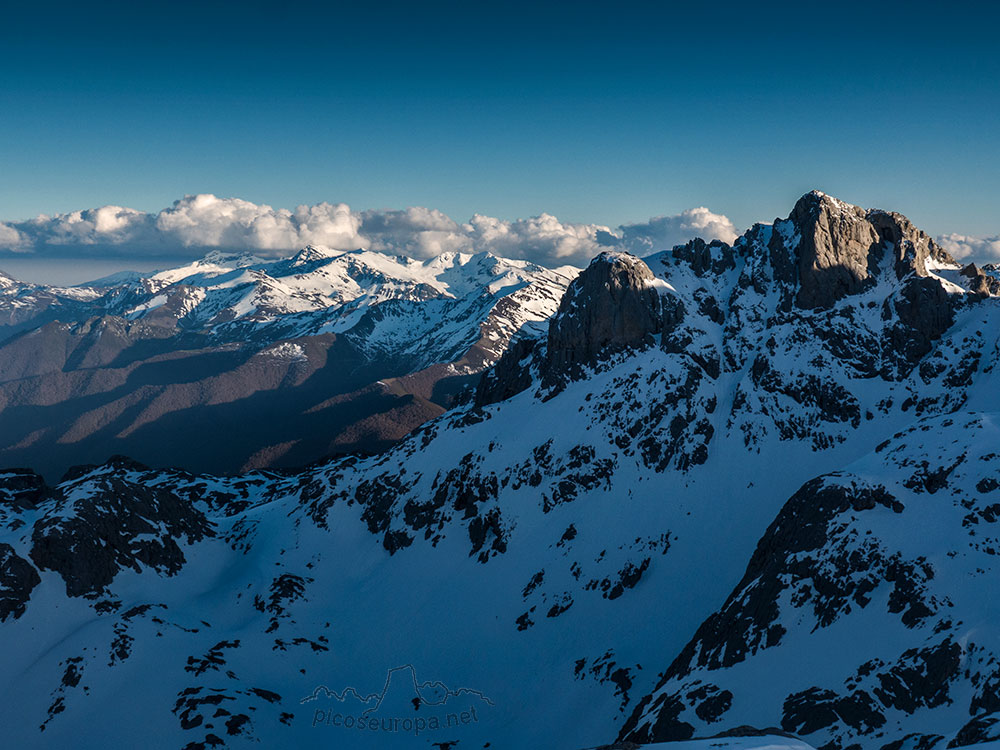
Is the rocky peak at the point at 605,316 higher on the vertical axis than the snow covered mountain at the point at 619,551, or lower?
higher

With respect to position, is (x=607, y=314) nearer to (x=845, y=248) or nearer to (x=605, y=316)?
(x=605, y=316)

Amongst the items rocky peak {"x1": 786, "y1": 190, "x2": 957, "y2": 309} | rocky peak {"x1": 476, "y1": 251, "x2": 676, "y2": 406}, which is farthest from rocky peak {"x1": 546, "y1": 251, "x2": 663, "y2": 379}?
rocky peak {"x1": 786, "y1": 190, "x2": 957, "y2": 309}

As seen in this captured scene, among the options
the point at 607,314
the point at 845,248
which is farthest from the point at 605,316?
the point at 845,248

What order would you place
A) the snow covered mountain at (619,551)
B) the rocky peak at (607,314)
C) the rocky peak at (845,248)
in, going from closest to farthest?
the snow covered mountain at (619,551) → the rocky peak at (845,248) → the rocky peak at (607,314)

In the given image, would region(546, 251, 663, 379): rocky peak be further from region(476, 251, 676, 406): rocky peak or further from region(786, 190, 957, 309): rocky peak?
region(786, 190, 957, 309): rocky peak

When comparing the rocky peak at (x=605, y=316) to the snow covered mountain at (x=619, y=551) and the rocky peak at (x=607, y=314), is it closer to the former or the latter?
the rocky peak at (x=607, y=314)

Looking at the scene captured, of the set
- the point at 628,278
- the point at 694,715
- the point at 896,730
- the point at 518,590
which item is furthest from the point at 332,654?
the point at 628,278

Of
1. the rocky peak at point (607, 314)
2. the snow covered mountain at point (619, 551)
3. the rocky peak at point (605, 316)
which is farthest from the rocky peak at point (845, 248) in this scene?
the rocky peak at point (607, 314)

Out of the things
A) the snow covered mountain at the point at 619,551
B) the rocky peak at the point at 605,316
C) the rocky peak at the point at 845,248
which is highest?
the rocky peak at the point at 845,248

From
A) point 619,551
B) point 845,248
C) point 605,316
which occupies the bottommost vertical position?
point 619,551
